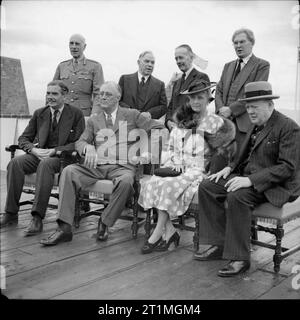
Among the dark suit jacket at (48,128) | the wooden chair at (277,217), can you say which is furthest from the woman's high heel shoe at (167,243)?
the dark suit jacket at (48,128)

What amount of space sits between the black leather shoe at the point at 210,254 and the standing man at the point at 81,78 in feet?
8.05

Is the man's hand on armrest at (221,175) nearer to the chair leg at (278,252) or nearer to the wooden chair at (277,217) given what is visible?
the wooden chair at (277,217)

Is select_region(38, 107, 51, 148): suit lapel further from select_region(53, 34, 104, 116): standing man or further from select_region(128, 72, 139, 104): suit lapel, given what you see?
select_region(128, 72, 139, 104): suit lapel

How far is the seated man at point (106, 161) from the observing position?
365 cm

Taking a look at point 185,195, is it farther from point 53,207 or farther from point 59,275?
point 53,207

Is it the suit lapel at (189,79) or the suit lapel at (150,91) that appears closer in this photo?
the suit lapel at (189,79)

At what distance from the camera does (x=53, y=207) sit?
4578mm

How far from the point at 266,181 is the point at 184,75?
1844 mm

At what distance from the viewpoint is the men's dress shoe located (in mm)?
3488

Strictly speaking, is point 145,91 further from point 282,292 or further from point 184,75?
point 282,292

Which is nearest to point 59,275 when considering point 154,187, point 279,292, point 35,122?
point 154,187

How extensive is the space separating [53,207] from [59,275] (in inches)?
71.0

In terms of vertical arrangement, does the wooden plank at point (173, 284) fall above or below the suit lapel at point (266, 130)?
below

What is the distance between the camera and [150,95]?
15.0 feet
